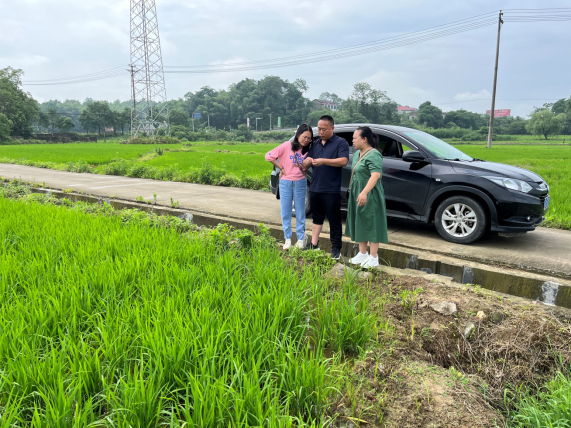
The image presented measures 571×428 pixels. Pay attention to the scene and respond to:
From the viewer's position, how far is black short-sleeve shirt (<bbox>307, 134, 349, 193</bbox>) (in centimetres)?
452

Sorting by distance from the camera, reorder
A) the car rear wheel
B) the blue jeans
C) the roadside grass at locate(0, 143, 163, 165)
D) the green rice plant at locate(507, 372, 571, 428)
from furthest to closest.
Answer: the roadside grass at locate(0, 143, 163, 165) → the car rear wheel → the blue jeans → the green rice plant at locate(507, 372, 571, 428)

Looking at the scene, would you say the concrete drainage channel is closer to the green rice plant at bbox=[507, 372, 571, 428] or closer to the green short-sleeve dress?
the green short-sleeve dress

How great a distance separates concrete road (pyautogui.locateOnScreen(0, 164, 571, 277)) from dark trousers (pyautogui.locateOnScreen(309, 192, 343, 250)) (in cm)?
102

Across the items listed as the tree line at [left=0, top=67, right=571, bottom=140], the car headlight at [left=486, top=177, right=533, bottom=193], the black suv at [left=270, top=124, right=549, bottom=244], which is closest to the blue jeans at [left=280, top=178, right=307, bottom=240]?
the black suv at [left=270, top=124, right=549, bottom=244]

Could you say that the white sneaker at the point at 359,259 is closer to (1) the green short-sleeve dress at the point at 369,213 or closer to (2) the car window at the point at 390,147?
(1) the green short-sleeve dress at the point at 369,213

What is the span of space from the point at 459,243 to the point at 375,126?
210cm

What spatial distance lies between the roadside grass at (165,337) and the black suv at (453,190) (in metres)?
2.65

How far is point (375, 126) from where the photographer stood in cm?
607

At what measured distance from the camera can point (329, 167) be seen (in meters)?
4.58

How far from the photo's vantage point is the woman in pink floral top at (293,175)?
484 centimetres

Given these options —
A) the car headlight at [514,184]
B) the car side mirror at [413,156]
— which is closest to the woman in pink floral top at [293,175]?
the car side mirror at [413,156]

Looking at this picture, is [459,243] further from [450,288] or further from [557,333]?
[557,333]

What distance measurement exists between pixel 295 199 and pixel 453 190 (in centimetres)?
215

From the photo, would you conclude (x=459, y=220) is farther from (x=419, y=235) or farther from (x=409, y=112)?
(x=409, y=112)
